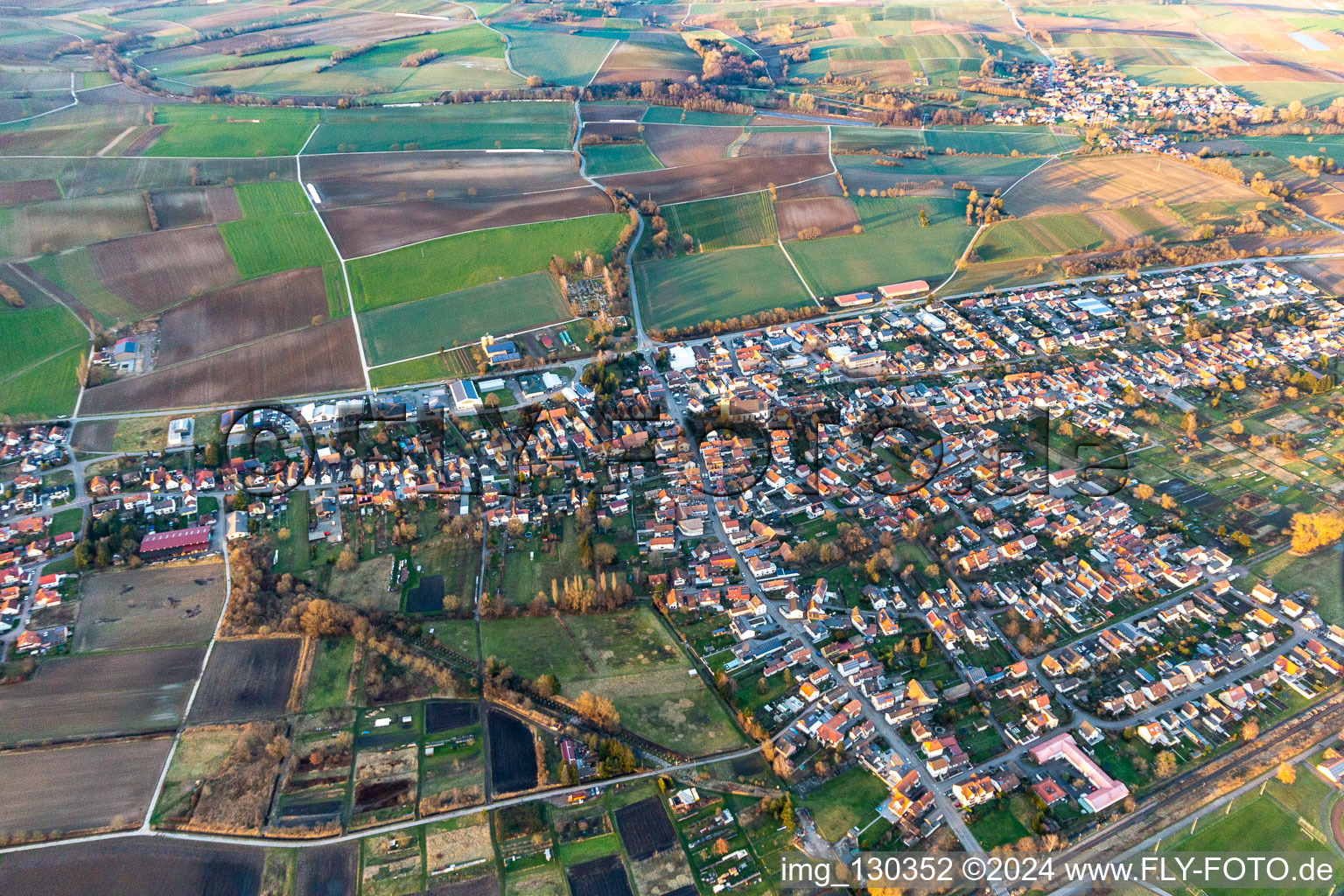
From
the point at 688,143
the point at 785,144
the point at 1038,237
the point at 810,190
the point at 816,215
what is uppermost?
the point at 688,143

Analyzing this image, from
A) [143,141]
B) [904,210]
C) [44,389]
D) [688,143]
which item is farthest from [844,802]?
[143,141]

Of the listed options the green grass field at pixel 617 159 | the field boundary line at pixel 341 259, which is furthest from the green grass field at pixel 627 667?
the green grass field at pixel 617 159

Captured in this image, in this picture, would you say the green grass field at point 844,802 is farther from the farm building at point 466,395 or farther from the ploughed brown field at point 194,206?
the ploughed brown field at point 194,206

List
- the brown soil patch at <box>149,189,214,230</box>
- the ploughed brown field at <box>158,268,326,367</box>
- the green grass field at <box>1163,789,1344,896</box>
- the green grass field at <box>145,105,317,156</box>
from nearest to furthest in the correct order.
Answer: the green grass field at <box>1163,789,1344,896</box>
the ploughed brown field at <box>158,268,326,367</box>
the brown soil patch at <box>149,189,214,230</box>
the green grass field at <box>145,105,317,156</box>

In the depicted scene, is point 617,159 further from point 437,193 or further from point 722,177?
point 437,193

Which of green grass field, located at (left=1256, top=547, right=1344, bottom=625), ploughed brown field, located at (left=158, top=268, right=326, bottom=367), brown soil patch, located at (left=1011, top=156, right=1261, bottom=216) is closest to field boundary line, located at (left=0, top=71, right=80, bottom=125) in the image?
ploughed brown field, located at (left=158, top=268, right=326, bottom=367)

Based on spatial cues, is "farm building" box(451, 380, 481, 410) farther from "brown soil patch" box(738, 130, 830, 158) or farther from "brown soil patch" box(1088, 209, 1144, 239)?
"brown soil patch" box(1088, 209, 1144, 239)
